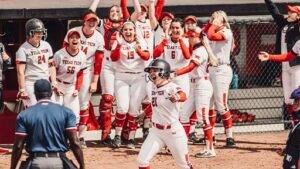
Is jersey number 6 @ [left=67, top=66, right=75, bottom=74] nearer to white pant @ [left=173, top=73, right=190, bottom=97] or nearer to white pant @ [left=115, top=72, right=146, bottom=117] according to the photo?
white pant @ [left=115, top=72, right=146, bottom=117]

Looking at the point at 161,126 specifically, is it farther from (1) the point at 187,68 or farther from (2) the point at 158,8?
(2) the point at 158,8

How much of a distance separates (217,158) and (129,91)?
5.83 ft

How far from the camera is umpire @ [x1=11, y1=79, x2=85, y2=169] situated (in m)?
7.41

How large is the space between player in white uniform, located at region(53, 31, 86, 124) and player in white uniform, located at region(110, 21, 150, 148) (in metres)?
0.60

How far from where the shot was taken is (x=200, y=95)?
471 inches

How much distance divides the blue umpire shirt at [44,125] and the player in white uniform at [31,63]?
158 inches

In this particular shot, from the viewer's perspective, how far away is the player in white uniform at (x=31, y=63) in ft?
37.5

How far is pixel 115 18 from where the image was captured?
12.6 metres

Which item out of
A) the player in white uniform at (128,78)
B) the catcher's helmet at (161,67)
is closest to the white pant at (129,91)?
the player in white uniform at (128,78)

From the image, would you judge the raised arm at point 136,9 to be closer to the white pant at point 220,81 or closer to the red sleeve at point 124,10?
the red sleeve at point 124,10

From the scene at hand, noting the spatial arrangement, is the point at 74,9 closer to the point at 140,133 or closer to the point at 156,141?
the point at 140,133

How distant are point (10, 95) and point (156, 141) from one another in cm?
486

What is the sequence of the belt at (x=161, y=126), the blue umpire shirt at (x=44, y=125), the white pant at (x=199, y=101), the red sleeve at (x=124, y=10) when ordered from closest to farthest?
1. the blue umpire shirt at (x=44, y=125)
2. the belt at (x=161, y=126)
3. the white pant at (x=199, y=101)
4. the red sleeve at (x=124, y=10)

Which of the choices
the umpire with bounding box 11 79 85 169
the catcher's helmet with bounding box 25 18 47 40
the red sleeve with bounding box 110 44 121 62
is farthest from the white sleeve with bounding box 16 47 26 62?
the umpire with bounding box 11 79 85 169
